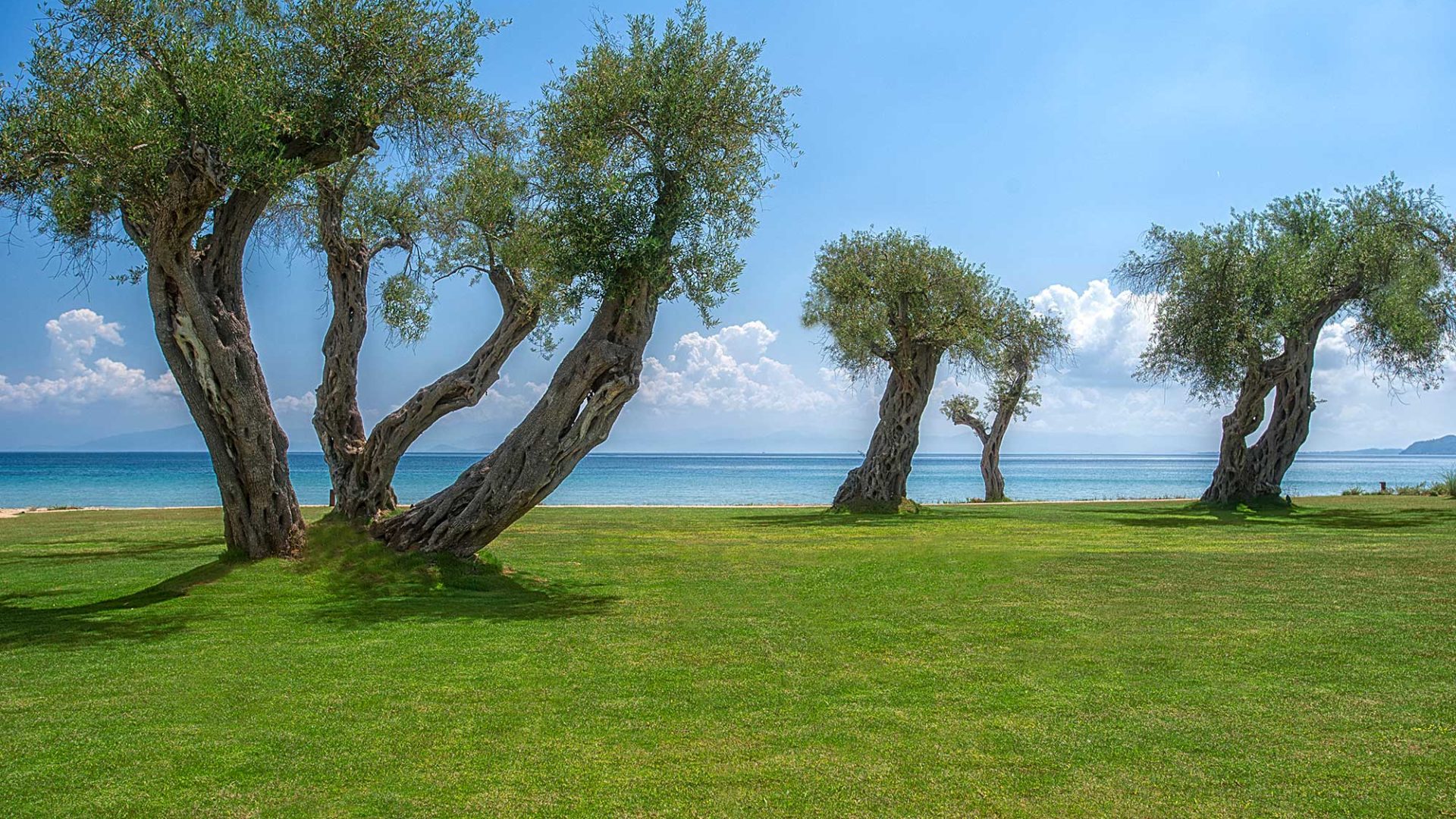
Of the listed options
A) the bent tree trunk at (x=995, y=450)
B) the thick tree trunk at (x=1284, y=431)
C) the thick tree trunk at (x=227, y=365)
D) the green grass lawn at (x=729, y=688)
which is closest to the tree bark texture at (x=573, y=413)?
the green grass lawn at (x=729, y=688)

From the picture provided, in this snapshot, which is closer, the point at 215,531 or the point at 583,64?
the point at 583,64

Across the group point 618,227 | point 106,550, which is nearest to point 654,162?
point 618,227

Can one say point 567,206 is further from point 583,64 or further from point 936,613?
point 936,613

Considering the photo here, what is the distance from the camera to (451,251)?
22.3 meters

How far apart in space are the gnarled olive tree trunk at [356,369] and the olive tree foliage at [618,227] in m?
3.39

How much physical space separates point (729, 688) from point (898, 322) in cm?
2556

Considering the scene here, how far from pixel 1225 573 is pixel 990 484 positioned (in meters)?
30.5

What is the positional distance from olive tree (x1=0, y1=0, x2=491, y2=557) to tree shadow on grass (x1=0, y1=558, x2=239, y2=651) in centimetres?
141

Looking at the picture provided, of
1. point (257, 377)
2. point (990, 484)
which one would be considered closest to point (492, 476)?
point (257, 377)

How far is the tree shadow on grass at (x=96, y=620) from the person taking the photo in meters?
10.1

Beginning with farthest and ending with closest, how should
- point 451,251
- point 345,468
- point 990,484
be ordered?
point 990,484
point 451,251
point 345,468

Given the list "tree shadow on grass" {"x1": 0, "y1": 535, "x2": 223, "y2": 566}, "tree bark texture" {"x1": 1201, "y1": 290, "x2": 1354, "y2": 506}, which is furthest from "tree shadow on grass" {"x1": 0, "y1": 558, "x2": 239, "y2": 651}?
"tree bark texture" {"x1": 1201, "y1": 290, "x2": 1354, "y2": 506}

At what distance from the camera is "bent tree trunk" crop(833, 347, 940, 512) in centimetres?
3269

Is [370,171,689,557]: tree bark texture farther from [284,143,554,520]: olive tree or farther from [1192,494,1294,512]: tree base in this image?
[1192,494,1294,512]: tree base
